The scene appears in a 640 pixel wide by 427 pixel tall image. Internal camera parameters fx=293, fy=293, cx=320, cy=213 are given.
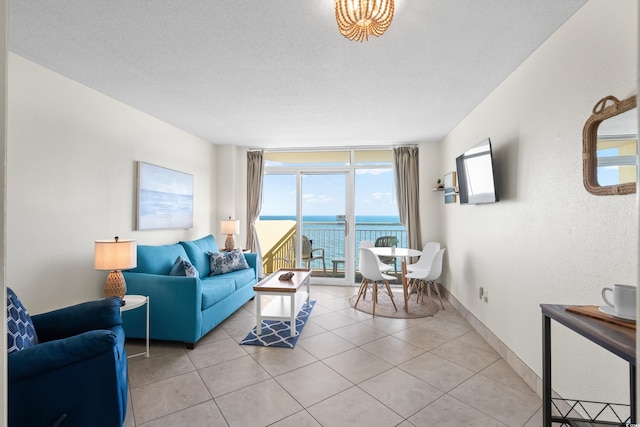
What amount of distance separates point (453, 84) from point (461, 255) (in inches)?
82.1

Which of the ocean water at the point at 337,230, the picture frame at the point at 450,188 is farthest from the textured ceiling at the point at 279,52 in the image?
the ocean water at the point at 337,230

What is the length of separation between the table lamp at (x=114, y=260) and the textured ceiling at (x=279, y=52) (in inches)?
57.3

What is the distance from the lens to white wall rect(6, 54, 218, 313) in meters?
2.18

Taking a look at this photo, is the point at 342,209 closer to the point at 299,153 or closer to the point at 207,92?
the point at 299,153

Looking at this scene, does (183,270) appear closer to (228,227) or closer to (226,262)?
(226,262)

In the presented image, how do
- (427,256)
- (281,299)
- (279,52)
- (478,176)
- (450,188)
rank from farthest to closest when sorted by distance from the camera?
1. (427,256)
2. (450,188)
3. (281,299)
4. (478,176)
5. (279,52)

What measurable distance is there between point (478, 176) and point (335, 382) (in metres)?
2.29

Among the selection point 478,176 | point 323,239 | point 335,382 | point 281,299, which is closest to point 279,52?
point 478,176

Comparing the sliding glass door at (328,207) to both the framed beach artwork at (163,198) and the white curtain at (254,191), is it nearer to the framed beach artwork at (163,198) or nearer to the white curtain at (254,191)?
the white curtain at (254,191)

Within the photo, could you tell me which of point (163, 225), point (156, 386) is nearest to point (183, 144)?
point (163, 225)

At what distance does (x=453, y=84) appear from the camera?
2.66 meters

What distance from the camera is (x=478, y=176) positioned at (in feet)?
9.45

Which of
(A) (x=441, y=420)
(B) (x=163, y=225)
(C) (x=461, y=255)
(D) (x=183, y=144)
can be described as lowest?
(A) (x=441, y=420)

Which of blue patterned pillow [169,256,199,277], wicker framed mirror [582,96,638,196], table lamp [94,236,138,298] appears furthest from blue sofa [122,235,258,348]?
wicker framed mirror [582,96,638,196]
